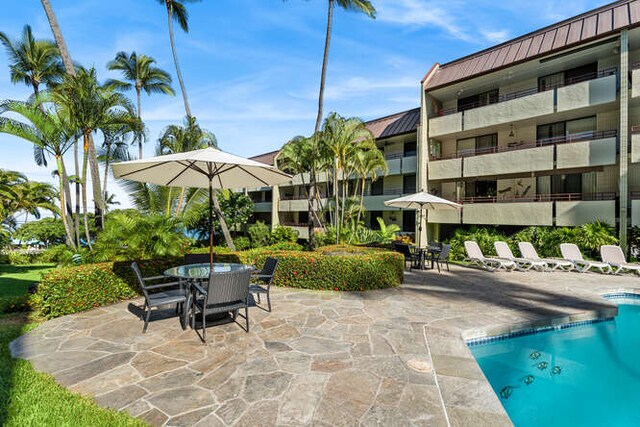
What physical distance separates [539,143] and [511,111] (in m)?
2.48

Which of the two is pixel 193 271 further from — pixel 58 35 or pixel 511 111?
pixel 511 111

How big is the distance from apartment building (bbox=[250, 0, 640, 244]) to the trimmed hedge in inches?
473

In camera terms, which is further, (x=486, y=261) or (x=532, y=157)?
(x=532, y=157)

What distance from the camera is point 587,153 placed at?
14891mm

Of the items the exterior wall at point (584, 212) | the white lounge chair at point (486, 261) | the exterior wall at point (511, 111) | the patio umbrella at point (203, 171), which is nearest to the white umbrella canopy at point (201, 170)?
the patio umbrella at point (203, 171)

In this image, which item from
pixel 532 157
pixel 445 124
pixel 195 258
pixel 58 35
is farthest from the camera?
pixel 445 124

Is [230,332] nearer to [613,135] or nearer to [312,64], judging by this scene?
[312,64]

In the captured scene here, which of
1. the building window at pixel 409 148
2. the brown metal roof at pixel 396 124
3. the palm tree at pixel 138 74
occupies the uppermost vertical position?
the palm tree at pixel 138 74

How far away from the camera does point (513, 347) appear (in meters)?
5.67

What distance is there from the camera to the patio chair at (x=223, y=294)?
489cm

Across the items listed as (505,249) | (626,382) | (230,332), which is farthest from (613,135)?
(230,332)

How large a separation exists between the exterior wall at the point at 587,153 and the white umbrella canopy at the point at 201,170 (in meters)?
16.0

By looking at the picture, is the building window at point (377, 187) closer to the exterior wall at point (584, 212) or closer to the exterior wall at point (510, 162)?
the exterior wall at point (510, 162)

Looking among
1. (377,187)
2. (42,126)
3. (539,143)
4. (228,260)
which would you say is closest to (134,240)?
(228,260)
